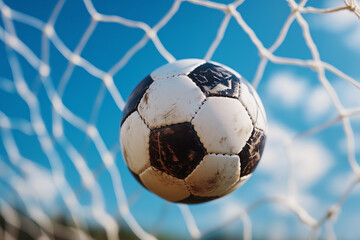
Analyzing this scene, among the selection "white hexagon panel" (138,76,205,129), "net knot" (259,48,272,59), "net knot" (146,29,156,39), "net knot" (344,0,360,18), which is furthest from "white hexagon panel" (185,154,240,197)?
"net knot" (146,29,156,39)

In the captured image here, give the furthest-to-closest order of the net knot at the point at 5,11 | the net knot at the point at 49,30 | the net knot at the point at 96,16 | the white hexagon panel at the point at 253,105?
the net knot at the point at 5,11
the net knot at the point at 49,30
the net knot at the point at 96,16
the white hexagon panel at the point at 253,105

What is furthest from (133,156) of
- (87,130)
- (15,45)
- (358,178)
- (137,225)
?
(15,45)

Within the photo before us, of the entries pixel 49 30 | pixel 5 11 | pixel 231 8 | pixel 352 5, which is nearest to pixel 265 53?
pixel 231 8

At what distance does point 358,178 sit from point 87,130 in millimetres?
2052

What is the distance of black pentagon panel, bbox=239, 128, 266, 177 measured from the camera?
1247 mm

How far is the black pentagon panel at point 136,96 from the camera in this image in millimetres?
1306

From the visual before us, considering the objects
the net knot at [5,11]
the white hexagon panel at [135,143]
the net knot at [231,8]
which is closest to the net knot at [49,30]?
the net knot at [5,11]

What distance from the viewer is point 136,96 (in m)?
1.33

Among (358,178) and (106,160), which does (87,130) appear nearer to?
(106,160)

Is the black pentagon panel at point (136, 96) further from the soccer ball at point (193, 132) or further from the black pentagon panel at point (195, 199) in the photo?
the black pentagon panel at point (195, 199)

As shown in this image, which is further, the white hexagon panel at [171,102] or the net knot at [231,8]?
the net knot at [231,8]

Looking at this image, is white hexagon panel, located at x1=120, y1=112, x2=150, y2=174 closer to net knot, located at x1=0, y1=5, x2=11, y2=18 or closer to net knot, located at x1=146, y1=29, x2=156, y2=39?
net knot, located at x1=146, y1=29, x2=156, y2=39

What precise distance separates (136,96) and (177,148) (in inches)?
11.9

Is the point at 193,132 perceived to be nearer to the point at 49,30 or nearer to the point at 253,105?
the point at 253,105
